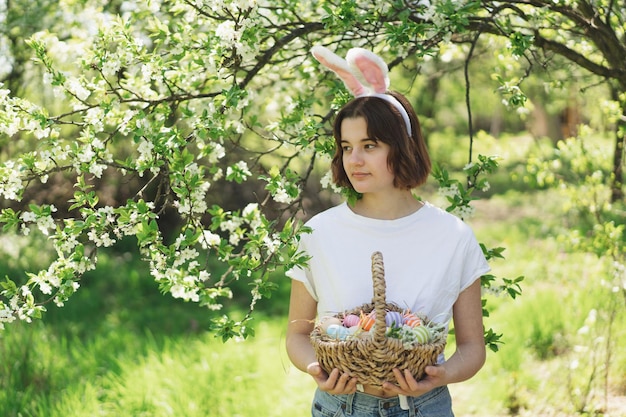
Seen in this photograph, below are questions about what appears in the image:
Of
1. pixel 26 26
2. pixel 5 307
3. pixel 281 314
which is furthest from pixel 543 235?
pixel 5 307

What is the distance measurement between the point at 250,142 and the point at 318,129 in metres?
7.28

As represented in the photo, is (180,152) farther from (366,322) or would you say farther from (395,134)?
(366,322)

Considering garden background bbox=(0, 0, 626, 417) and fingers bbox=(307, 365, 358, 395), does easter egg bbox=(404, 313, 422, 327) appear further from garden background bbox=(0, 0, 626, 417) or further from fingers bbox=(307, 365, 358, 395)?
garden background bbox=(0, 0, 626, 417)

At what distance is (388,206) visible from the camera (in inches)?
90.8

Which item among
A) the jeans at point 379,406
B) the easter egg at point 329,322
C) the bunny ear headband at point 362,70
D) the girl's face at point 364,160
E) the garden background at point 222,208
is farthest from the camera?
the garden background at point 222,208

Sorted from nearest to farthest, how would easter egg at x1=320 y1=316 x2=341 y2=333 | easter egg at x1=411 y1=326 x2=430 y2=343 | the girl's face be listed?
easter egg at x1=411 y1=326 x2=430 y2=343 → easter egg at x1=320 y1=316 x2=341 y2=333 → the girl's face

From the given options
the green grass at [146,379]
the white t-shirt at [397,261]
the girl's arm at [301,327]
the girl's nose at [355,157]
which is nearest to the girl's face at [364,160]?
the girl's nose at [355,157]

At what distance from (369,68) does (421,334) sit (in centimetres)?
86

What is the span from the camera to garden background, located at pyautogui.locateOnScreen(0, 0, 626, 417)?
246cm

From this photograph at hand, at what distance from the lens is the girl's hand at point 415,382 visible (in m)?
1.90

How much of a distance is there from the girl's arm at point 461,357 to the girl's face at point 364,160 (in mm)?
421

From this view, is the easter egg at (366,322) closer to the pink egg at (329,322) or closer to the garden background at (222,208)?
the pink egg at (329,322)

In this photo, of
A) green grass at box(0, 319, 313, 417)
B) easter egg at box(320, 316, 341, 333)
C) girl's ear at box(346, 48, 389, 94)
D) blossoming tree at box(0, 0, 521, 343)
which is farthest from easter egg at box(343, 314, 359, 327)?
green grass at box(0, 319, 313, 417)

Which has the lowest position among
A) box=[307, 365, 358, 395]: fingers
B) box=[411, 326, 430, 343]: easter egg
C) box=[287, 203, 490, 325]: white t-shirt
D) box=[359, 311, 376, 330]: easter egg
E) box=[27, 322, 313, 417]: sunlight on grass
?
box=[27, 322, 313, 417]: sunlight on grass
